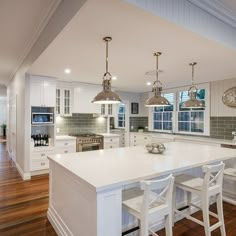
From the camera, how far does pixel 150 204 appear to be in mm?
1725

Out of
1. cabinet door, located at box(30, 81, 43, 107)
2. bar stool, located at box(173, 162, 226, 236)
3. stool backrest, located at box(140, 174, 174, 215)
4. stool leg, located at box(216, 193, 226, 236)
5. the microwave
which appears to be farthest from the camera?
the microwave

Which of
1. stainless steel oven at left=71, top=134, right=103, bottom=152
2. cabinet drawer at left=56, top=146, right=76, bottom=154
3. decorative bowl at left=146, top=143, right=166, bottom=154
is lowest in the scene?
cabinet drawer at left=56, top=146, right=76, bottom=154

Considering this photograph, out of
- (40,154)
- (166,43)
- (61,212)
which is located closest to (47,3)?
(166,43)

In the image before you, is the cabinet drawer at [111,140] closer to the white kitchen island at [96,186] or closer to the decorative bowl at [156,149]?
the decorative bowl at [156,149]

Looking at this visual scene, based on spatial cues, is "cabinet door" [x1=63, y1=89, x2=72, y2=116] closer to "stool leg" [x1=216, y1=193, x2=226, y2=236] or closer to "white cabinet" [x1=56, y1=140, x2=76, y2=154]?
"white cabinet" [x1=56, y1=140, x2=76, y2=154]

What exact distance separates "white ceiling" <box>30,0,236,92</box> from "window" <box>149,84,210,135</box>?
139 centimetres

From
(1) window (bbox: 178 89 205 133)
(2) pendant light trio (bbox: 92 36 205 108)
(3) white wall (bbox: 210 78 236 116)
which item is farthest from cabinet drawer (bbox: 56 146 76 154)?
(3) white wall (bbox: 210 78 236 116)

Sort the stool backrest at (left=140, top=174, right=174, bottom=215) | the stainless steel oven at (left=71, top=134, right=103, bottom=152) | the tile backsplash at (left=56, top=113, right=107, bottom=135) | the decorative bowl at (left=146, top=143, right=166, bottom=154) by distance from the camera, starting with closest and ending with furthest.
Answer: the stool backrest at (left=140, top=174, right=174, bottom=215) → the decorative bowl at (left=146, top=143, right=166, bottom=154) → the stainless steel oven at (left=71, top=134, right=103, bottom=152) → the tile backsplash at (left=56, top=113, right=107, bottom=135)

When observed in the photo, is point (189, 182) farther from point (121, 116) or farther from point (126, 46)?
point (121, 116)

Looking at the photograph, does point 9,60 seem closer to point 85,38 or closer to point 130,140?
point 85,38

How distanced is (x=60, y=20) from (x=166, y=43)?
1269mm

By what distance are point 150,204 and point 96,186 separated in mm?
607

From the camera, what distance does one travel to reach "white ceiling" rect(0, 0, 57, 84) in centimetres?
207

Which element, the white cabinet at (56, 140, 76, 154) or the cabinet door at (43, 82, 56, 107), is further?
the white cabinet at (56, 140, 76, 154)
